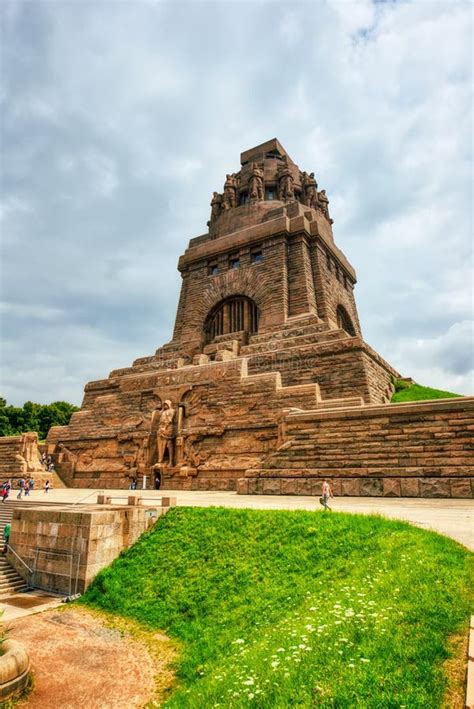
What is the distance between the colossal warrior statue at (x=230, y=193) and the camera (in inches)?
1270

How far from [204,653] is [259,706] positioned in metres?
2.18

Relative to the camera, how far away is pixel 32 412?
143 feet

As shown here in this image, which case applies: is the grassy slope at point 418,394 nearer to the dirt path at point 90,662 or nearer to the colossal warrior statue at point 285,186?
the dirt path at point 90,662

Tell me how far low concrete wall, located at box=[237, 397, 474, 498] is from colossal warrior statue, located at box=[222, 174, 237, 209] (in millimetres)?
23160

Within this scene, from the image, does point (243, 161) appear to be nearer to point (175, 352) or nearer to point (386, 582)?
point (175, 352)

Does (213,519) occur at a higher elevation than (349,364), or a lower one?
lower

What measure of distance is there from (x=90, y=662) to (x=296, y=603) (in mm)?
2779

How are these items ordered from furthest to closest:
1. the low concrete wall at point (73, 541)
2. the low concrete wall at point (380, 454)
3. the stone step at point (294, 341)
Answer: the stone step at point (294, 341), the low concrete wall at point (380, 454), the low concrete wall at point (73, 541)

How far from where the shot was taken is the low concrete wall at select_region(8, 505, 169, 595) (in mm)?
7887

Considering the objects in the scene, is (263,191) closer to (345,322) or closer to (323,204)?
(323,204)

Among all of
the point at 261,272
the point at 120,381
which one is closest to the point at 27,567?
the point at 120,381

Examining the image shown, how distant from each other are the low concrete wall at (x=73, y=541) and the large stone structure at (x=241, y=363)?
16.5ft

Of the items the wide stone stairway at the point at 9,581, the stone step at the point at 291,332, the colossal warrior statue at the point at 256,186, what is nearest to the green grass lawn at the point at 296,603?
the wide stone stairway at the point at 9,581

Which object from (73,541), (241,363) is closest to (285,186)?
(241,363)
